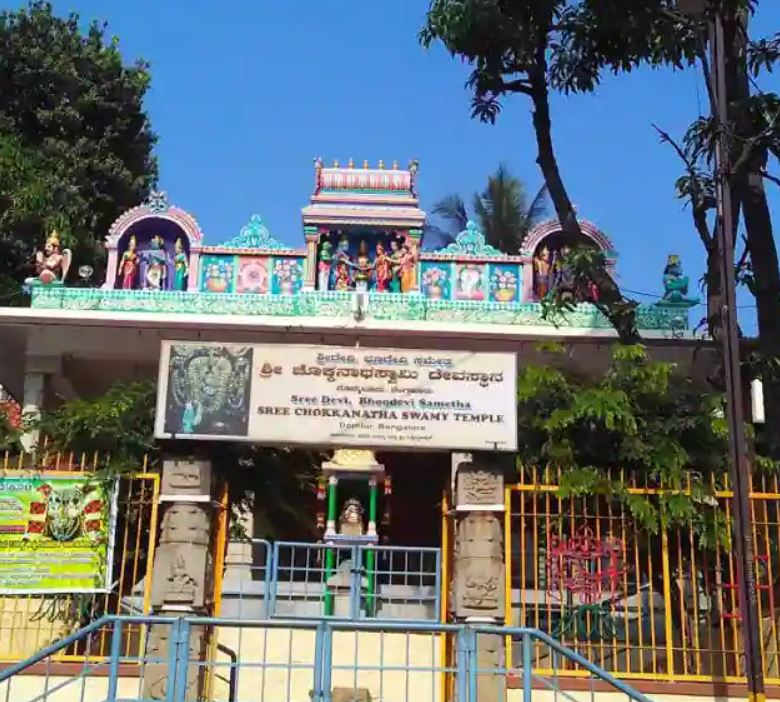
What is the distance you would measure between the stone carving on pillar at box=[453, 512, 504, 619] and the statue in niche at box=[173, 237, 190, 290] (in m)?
9.83

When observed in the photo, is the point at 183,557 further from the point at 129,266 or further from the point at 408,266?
the point at 129,266

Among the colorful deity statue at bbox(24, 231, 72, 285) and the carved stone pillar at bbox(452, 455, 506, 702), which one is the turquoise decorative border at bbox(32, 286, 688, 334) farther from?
the carved stone pillar at bbox(452, 455, 506, 702)

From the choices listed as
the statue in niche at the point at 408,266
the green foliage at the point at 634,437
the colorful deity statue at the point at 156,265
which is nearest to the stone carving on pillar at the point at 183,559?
the green foliage at the point at 634,437

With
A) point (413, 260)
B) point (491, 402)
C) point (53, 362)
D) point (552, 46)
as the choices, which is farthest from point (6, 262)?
point (491, 402)

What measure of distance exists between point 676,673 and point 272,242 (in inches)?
413

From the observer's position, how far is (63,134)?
24.3m

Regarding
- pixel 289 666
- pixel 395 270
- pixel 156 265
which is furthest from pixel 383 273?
pixel 289 666

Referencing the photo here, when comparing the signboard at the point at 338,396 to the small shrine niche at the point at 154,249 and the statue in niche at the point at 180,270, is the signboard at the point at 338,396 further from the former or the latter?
the statue in niche at the point at 180,270

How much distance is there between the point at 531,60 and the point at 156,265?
26.5 ft

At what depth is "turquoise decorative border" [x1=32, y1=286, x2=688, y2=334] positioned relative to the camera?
1584 cm

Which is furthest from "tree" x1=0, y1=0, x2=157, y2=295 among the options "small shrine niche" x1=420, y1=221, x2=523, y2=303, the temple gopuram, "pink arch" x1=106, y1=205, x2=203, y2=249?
the temple gopuram

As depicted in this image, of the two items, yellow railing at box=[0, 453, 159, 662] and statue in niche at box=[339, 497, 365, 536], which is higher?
statue in niche at box=[339, 497, 365, 536]

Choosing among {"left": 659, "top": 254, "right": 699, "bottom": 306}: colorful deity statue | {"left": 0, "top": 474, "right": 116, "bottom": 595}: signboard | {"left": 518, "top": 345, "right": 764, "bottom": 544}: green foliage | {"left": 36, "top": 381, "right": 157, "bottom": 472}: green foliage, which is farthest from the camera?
{"left": 659, "top": 254, "right": 699, "bottom": 306}: colorful deity statue

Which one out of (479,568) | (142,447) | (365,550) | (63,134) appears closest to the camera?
(479,568)
